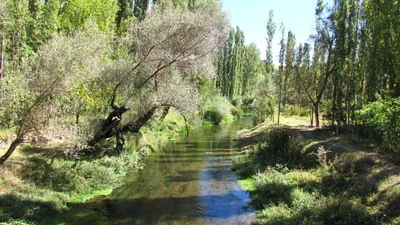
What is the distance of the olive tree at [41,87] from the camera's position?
39.0 feet

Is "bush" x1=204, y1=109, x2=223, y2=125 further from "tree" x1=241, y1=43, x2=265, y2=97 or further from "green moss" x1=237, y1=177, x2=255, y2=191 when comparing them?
"tree" x1=241, y1=43, x2=265, y2=97

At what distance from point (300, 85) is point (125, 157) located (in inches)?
728

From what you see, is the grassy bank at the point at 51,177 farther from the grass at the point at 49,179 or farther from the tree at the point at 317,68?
the tree at the point at 317,68

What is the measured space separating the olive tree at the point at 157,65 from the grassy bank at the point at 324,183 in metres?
6.18

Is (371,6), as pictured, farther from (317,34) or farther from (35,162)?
(35,162)

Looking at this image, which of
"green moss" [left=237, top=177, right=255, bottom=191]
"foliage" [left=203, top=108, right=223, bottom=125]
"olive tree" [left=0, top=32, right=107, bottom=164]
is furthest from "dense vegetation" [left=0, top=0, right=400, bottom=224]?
"foliage" [left=203, top=108, right=223, bottom=125]

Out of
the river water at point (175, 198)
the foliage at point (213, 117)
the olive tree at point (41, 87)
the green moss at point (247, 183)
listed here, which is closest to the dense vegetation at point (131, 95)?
the olive tree at point (41, 87)

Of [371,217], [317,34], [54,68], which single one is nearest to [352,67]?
[317,34]

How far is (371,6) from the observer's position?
61.4ft

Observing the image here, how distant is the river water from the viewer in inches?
460

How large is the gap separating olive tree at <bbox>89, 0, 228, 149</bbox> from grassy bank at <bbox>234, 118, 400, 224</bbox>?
6182 mm

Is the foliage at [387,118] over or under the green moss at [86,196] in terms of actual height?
over

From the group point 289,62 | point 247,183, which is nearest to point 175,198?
point 247,183

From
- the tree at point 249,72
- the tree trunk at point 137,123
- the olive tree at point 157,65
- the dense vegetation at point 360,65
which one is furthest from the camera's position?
the tree at point 249,72
